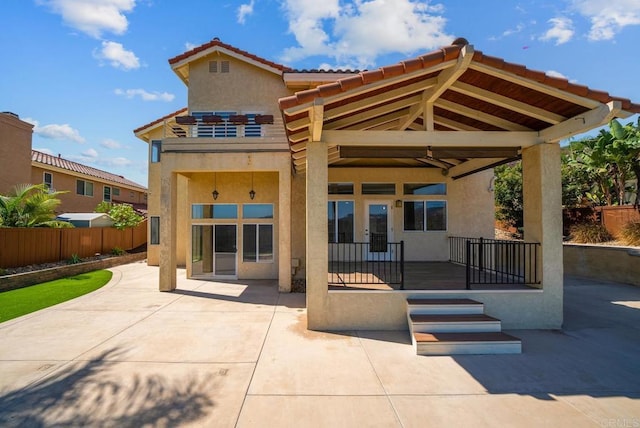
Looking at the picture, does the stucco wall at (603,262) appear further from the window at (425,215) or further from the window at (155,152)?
A: the window at (155,152)

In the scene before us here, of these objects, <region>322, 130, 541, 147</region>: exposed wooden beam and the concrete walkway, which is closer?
the concrete walkway

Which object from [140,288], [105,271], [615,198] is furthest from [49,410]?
[615,198]

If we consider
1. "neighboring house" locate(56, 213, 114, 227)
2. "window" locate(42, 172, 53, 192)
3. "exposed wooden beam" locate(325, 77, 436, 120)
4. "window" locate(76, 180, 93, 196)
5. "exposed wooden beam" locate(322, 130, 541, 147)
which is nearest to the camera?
"exposed wooden beam" locate(325, 77, 436, 120)

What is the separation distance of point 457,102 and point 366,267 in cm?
552

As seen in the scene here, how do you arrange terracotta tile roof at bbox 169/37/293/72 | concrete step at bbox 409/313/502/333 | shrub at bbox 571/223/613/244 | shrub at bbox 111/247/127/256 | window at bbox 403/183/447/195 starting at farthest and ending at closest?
1. shrub at bbox 111/247/127/256
2. shrub at bbox 571/223/613/244
3. terracotta tile roof at bbox 169/37/293/72
4. window at bbox 403/183/447/195
5. concrete step at bbox 409/313/502/333

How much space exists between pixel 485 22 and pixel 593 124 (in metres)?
4.09

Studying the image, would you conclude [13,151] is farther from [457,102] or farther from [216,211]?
[457,102]

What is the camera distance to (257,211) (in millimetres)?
12398

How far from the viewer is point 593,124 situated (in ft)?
19.0

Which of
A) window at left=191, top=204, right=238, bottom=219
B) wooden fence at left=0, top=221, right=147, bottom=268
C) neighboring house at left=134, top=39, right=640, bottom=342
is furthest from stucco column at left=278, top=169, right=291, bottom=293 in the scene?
wooden fence at left=0, top=221, right=147, bottom=268

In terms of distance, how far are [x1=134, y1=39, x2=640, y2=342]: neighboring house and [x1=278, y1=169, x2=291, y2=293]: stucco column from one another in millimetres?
35

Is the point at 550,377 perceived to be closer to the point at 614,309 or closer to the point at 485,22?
the point at 614,309

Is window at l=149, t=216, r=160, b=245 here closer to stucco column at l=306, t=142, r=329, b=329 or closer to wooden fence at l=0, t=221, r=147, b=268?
wooden fence at l=0, t=221, r=147, b=268

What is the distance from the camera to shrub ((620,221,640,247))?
1246 centimetres
